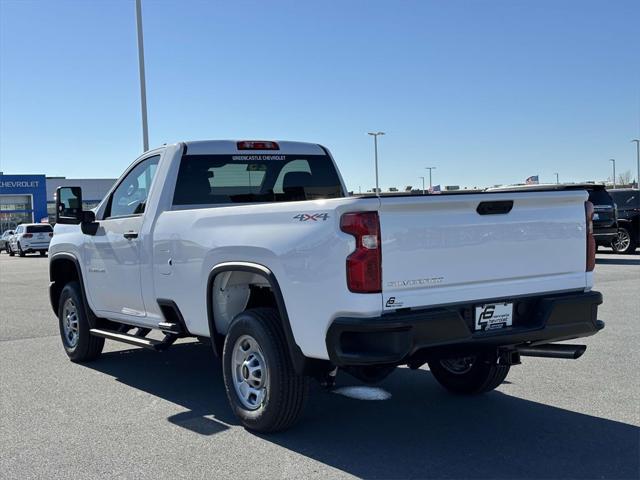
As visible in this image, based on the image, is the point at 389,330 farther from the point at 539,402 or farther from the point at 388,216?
the point at 539,402

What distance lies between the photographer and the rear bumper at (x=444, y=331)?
4000mm

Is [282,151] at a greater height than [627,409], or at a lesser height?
greater

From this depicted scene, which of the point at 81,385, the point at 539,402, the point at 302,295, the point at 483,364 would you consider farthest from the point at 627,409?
the point at 81,385

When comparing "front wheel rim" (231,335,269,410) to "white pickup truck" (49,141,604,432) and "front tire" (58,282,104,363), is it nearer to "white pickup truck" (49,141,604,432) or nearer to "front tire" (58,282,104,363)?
"white pickup truck" (49,141,604,432)

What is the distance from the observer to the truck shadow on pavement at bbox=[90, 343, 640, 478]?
4.16 metres

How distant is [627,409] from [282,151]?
3.71m

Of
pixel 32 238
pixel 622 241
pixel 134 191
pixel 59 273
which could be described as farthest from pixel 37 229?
pixel 134 191

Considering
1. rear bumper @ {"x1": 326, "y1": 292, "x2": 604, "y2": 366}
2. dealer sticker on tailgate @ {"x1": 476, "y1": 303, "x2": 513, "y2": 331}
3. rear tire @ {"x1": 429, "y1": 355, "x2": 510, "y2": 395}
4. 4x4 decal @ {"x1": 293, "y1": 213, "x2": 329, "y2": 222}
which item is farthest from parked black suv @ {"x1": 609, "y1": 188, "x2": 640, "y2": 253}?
4x4 decal @ {"x1": 293, "y1": 213, "x2": 329, "y2": 222}

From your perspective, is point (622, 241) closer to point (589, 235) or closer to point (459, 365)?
point (459, 365)

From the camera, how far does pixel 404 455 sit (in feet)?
14.4

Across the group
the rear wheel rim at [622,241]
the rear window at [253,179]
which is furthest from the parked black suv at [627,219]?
the rear window at [253,179]

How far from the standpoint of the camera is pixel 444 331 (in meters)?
4.16

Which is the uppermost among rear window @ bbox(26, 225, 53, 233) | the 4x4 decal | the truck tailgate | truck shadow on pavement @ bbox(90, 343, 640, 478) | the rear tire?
the 4x4 decal

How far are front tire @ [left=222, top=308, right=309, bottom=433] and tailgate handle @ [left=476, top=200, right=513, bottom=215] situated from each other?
4.98 ft
